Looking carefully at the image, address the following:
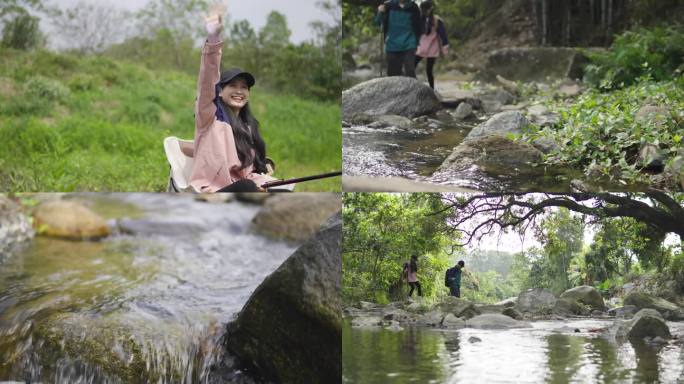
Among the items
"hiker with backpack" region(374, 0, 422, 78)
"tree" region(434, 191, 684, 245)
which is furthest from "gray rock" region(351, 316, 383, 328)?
"hiker with backpack" region(374, 0, 422, 78)

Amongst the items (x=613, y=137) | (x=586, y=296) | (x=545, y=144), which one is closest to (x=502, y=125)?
(x=545, y=144)

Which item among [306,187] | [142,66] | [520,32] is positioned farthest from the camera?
[142,66]

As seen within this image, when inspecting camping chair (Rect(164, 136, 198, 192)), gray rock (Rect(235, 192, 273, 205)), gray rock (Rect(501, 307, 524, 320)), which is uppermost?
camping chair (Rect(164, 136, 198, 192))

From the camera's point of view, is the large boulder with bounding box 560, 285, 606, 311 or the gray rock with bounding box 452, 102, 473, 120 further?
the gray rock with bounding box 452, 102, 473, 120

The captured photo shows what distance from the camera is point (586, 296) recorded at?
4395 millimetres

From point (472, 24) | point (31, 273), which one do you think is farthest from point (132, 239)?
point (472, 24)

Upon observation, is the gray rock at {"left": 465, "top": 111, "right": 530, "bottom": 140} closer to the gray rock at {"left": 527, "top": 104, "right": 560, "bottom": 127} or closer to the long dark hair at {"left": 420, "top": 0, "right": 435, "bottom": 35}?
the gray rock at {"left": 527, "top": 104, "right": 560, "bottom": 127}

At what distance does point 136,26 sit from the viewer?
1016 cm

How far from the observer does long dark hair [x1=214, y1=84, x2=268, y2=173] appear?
4129 mm

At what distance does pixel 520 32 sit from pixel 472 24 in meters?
0.61

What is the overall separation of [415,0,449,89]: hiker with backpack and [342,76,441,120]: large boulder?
0.22 metres

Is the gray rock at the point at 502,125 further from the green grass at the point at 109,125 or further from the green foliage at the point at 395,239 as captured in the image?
the green grass at the point at 109,125

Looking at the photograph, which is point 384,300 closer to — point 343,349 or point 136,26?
point 343,349

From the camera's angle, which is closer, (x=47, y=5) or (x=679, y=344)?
(x=679, y=344)
